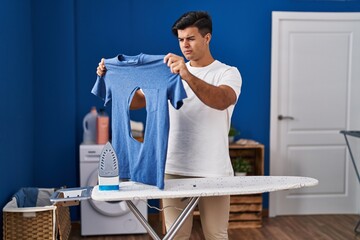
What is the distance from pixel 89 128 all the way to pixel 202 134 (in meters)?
2.32

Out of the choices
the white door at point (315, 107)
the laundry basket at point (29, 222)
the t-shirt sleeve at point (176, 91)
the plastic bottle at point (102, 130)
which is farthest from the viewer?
the white door at point (315, 107)

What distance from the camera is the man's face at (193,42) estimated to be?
2.30 metres

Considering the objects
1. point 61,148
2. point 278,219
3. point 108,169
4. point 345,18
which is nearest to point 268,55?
point 345,18

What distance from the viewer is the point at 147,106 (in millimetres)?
2266

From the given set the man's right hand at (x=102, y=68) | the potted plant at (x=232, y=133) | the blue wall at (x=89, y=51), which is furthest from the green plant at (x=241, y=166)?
the man's right hand at (x=102, y=68)

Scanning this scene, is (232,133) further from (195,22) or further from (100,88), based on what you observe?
(195,22)

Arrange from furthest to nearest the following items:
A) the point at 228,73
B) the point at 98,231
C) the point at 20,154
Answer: the point at 98,231 < the point at 20,154 < the point at 228,73

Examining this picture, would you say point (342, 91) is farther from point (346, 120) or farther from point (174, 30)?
point (174, 30)

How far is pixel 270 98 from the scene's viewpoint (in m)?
4.93

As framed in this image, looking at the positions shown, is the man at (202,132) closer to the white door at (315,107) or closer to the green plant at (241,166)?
the green plant at (241,166)

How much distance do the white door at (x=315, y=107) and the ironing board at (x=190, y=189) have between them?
2.63 meters

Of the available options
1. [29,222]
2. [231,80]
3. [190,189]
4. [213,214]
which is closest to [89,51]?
[29,222]

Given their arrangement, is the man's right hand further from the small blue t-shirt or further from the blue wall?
the blue wall

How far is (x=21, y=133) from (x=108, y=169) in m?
1.98
